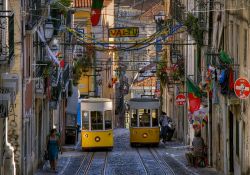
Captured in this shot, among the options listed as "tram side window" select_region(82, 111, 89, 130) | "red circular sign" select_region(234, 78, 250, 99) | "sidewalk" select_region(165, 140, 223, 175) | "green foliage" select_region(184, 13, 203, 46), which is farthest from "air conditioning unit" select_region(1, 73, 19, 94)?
"tram side window" select_region(82, 111, 89, 130)

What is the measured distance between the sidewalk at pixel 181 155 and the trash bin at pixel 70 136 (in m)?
4.46

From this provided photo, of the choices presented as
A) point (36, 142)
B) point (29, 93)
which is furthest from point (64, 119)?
point (29, 93)

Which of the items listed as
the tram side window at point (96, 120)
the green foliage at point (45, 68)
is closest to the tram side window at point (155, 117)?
the tram side window at point (96, 120)

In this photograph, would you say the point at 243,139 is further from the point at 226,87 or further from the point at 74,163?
the point at 74,163

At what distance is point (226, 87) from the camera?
85.9 feet

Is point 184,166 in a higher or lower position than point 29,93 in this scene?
lower

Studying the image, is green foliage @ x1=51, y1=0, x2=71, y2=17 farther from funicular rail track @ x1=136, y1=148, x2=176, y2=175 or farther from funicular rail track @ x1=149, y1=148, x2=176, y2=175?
funicular rail track @ x1=149, y1=148, x2=176, y2=175

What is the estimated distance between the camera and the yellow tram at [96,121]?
135 ft

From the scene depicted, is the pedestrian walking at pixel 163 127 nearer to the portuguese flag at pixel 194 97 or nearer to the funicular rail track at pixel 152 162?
the funicular rail track at pixel 152 162

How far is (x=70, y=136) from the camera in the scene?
46344 millimetres

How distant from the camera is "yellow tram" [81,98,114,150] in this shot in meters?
41.0

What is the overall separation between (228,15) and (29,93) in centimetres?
633

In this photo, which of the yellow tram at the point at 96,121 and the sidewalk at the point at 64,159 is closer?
the sidewalk at the point at 64,159

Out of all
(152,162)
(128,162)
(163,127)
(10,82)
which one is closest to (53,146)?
(128,162)
